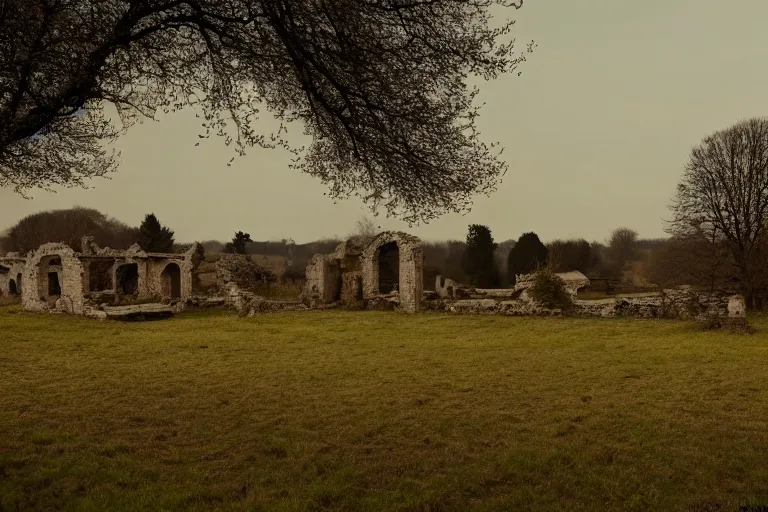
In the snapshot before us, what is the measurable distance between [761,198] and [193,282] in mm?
31825

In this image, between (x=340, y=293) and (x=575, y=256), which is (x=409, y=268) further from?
(x=575, y=256)

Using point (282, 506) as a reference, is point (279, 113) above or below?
above

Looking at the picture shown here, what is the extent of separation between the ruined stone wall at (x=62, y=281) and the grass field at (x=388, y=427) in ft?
37.5

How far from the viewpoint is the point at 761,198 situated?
77.7 ft

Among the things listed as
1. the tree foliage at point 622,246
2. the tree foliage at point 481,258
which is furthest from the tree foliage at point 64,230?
the tree foliage at point 622,246

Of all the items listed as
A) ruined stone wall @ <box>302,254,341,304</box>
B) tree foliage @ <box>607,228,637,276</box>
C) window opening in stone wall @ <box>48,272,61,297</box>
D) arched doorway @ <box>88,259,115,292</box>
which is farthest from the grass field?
tree foliage @ <box>607,228,637,276</box>

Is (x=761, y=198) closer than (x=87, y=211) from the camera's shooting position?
Yes

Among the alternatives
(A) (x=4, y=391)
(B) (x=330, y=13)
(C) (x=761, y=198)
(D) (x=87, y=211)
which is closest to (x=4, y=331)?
(A) (x=4, y=391)

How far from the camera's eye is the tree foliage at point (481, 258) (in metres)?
43.8

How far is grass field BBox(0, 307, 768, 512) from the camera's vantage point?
5.02m

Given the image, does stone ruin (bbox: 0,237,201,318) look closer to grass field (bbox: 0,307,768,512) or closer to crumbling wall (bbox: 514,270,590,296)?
grass field (bbox: 0,307,768,512)

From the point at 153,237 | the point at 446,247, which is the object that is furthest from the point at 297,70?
the point at 446,247

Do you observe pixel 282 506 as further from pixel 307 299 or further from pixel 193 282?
pixel 193 282

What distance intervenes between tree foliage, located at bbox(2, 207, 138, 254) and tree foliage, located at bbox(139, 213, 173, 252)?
19.3ft
